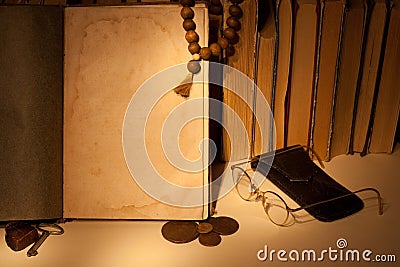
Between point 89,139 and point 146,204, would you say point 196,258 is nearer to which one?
point 146,204

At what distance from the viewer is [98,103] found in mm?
913

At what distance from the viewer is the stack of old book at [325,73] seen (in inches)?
41.2

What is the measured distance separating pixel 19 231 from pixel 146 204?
0.21 metres

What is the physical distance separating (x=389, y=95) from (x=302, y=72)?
0.64 feet

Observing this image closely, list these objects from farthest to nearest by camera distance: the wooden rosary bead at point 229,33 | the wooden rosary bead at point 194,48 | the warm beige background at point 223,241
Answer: the wooden rosary bead at point 229,33 → the wooden rosary bead at point 194,48 → the warm beige background at point 223,241

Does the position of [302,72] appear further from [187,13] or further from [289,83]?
[187,13]

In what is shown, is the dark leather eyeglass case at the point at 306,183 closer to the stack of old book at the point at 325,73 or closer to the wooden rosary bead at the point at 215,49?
the stack of old book at the point at 325,73

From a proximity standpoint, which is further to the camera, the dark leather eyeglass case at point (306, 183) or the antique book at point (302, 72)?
the antique book at point (302, 72)

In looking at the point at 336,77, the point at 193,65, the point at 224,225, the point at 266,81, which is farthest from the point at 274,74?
the point at 224,225

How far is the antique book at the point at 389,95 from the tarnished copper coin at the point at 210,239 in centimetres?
47

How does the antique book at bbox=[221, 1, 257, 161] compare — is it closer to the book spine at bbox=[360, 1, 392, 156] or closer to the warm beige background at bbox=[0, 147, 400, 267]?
the warm beige background at bbox=[0, 147, 400, 267]

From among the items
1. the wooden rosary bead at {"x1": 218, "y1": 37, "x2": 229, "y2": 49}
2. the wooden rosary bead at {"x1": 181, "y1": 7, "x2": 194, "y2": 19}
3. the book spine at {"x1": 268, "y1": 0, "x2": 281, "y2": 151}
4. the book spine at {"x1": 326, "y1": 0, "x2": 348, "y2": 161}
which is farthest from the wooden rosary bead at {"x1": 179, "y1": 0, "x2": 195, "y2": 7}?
the book spine at {"x1": 326, "y1": 0, "x2": 348, "y2": 161}

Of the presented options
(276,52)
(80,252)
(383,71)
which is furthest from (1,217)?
(383,71)

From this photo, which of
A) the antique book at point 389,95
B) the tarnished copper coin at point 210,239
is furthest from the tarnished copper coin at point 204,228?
the antique book at point 389,95
